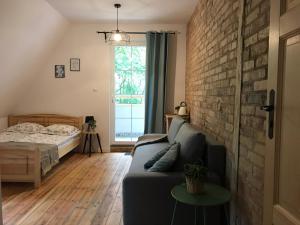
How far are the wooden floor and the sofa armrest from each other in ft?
1.38

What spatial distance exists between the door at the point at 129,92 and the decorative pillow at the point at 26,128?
1.45 metres

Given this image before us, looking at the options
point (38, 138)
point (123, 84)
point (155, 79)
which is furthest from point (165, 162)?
point (123, 84)

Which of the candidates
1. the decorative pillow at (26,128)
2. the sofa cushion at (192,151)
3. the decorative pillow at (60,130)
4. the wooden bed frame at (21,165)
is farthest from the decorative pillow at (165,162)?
the decorative pillow at (26,128)

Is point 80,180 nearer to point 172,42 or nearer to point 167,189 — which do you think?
point 167,189

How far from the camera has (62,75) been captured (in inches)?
219

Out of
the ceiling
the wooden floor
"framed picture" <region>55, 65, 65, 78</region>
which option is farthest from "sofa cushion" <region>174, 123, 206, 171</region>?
"framed picture" <region>55, 65, 65, 78</region>

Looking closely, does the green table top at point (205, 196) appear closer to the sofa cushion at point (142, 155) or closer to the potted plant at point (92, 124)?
the sofa cushion at point (142, 155)

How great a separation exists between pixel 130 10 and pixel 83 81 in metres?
1.79

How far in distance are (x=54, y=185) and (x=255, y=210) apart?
107 inches

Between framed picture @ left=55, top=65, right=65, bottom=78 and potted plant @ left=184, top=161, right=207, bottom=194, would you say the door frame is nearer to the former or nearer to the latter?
framed picture @ left=55, top=65, right=65, bottom=78

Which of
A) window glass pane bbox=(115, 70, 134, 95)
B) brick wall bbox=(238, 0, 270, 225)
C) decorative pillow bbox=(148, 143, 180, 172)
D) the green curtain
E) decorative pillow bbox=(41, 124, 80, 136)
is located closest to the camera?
brick wall bbox=(238, 0, 270, 225)

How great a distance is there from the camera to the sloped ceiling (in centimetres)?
368

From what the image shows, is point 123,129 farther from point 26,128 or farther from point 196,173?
point 196,173

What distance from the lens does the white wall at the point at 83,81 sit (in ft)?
18.1
